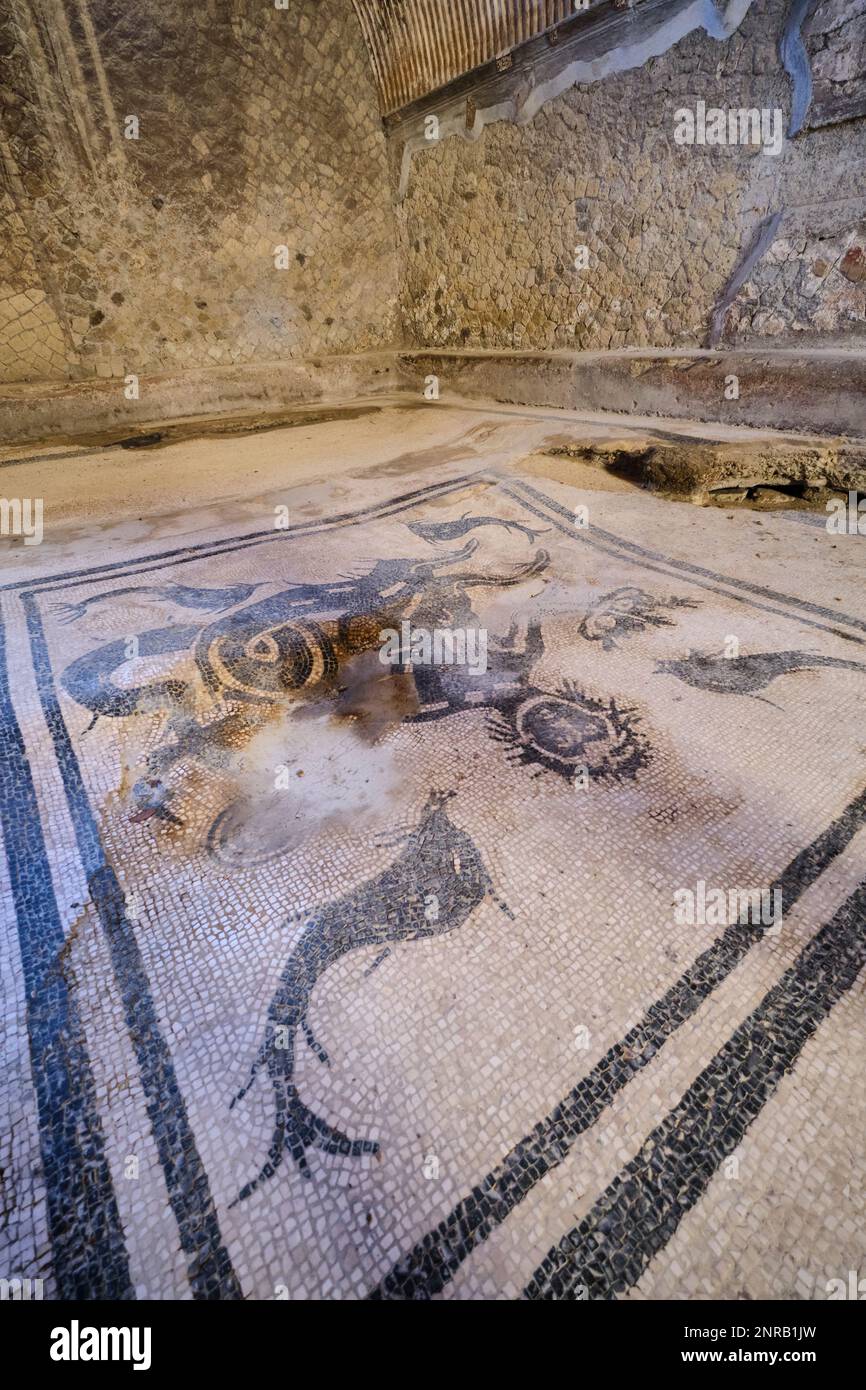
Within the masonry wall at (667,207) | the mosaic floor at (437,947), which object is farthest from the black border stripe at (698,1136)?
the masonry wall at (667,207)

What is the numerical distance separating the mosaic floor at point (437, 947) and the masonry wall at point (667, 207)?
6.13 feet

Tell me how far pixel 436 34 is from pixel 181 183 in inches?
73.3

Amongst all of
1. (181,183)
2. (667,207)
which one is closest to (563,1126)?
(667,207)

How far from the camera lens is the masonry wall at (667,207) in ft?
8.36

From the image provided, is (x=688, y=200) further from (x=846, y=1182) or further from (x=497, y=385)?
(x=846, y=1182)

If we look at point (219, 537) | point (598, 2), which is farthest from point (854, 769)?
point (598, 2)

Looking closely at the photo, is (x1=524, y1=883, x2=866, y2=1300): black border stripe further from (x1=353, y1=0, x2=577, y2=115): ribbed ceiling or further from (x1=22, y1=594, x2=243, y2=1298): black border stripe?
(x1=353, y1=0, x2=577, y2=115): ribbed ceiling

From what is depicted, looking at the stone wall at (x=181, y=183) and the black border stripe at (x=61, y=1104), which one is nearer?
the black border stripe at (x=61, y=1104)

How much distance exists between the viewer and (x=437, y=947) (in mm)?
864

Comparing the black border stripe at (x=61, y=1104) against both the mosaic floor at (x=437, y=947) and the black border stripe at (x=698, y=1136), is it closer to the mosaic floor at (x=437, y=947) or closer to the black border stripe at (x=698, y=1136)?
the mosaic floor at (x=437, y=947)

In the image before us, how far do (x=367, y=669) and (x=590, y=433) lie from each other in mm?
2213

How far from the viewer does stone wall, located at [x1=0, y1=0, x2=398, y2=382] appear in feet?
11.7

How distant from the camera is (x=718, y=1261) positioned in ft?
1.98

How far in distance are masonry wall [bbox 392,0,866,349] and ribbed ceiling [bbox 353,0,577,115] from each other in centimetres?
22
